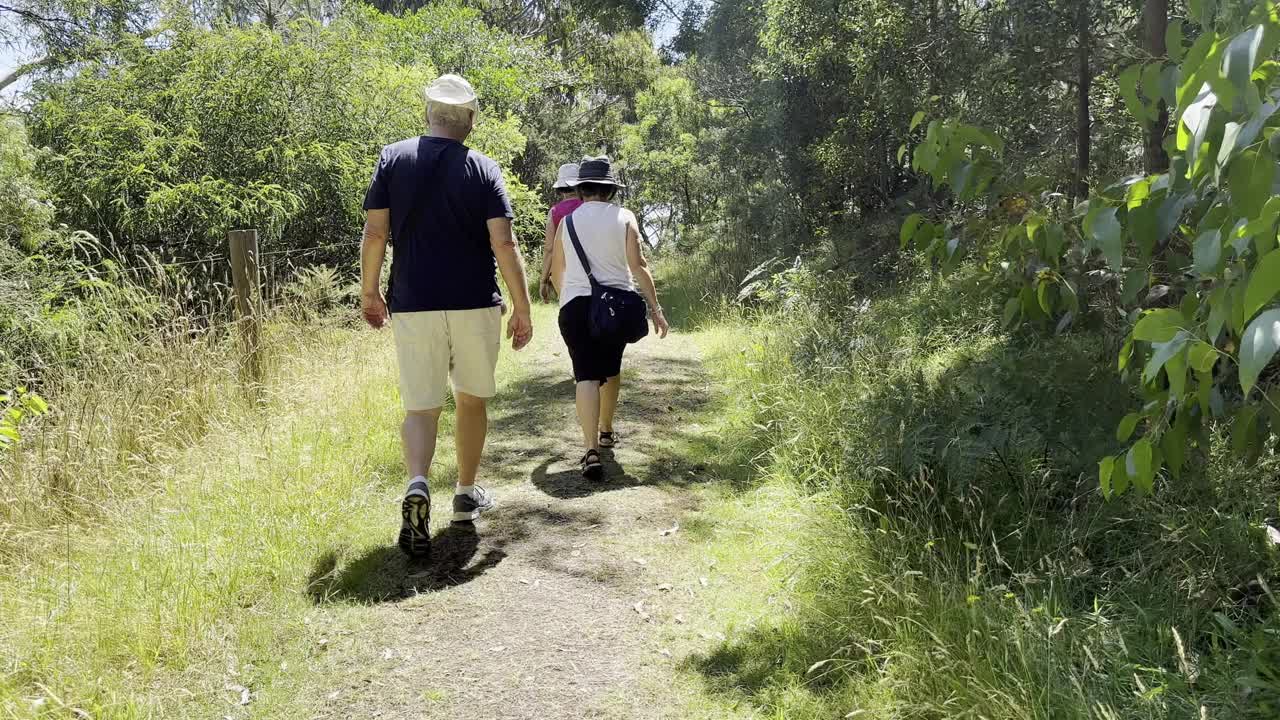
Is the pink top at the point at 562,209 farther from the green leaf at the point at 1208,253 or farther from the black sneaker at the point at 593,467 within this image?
the green leaf at the point at 1208,253

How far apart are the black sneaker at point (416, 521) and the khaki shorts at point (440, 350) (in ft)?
1.33

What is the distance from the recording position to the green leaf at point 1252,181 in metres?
1.38

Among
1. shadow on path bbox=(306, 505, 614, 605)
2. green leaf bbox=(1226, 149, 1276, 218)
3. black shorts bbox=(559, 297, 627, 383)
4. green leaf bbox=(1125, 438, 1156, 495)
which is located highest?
green leaf bbox=(1226, 149, 1276, 218)

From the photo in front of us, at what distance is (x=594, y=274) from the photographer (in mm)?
5523

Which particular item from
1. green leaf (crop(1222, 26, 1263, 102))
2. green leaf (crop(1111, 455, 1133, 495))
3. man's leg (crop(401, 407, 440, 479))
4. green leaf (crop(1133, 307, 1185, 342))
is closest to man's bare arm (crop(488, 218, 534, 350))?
man's leg (crop(401, 407, 440, 479))

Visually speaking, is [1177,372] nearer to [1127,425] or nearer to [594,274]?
[1127,425]

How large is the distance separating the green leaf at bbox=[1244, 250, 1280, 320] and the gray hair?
12.1 feet

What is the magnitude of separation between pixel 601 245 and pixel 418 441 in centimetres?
173

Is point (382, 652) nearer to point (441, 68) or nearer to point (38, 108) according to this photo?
point (38, 108)

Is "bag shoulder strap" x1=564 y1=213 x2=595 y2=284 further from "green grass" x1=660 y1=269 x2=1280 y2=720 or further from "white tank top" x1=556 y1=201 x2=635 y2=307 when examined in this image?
"green grass" x1=660 y1=269 x2=1280 y2=720

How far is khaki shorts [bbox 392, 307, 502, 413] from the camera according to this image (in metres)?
4.35

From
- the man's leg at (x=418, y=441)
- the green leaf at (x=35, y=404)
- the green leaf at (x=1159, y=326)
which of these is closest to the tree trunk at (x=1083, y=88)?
the man's leg at (x=418, y=441)

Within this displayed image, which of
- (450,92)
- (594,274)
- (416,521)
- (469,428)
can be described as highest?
(450,92)

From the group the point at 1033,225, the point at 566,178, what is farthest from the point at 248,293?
the point at 1033,225
